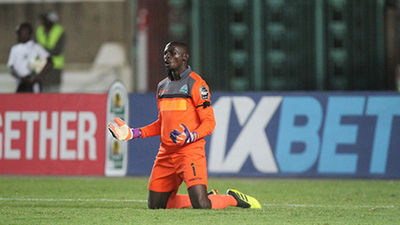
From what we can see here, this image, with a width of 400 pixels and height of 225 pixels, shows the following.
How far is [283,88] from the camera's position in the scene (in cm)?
1845

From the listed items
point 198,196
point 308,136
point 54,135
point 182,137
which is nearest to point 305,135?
point 308,136

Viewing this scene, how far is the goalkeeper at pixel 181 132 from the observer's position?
28.0 ft

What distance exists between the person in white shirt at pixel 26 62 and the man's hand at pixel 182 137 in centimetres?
730

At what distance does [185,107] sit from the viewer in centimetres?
865

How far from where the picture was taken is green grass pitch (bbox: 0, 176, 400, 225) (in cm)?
804

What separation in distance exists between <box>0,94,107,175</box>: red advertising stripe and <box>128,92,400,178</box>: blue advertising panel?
0.73m

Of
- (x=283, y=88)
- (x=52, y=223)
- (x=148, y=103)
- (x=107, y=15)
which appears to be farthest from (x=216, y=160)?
(x=107, y=15)

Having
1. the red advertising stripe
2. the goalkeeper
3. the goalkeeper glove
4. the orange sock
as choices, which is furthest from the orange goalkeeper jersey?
the red advertising stripe

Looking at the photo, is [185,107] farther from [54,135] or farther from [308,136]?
[54,135]

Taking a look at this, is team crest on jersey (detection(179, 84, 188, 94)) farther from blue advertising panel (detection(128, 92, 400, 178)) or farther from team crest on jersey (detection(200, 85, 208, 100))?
blue advertising panel (detection(128, 92, 400, 178))

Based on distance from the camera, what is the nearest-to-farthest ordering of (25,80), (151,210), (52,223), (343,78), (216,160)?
(52,223)
(151,210)
(216,160)
(25,80)
(343,78)

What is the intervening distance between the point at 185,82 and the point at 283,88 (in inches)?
391

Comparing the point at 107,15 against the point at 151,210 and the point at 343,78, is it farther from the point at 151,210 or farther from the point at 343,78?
the point at 151,210

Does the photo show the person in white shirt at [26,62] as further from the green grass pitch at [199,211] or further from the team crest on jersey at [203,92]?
the team crest on jersey at [203,92]
